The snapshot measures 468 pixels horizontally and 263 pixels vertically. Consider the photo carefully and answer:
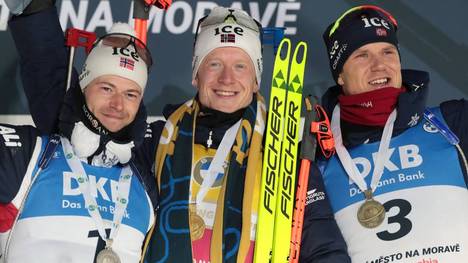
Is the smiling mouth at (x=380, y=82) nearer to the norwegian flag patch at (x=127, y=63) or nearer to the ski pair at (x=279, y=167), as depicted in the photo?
the ski pair at (x=279, y=167)

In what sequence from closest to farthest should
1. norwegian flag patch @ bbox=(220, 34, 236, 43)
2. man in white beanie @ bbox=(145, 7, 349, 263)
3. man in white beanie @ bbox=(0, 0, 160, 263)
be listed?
man in white beanie @ bbox=(0, 0, 160, 263)
man in white beanie @ bbox=(145, 7, 349, 263)
norwegian flag patch @ bbox=(220, 34, 236, 43)

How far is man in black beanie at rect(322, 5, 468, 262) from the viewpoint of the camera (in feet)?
11.0

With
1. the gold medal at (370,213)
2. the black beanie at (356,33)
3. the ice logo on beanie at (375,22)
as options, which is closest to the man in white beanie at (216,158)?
the gold medal at (370,213)

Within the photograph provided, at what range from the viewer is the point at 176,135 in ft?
11.7

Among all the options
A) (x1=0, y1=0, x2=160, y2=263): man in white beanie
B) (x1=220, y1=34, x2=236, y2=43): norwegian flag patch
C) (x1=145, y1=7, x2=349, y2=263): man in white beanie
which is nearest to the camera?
(x1=0, y1=0, x2=160, y2=263): man in white beanie

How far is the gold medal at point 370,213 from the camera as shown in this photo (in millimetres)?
3416

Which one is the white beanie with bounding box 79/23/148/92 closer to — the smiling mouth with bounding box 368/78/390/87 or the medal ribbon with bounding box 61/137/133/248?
the medal ribbon with bounding box 61/137/133/248

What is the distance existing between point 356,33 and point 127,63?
864 millimetres

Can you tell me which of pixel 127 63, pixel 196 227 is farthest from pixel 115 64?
pixel 196 227

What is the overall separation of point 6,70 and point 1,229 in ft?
4.69

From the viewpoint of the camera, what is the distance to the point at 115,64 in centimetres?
345

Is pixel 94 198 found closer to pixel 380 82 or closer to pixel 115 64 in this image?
pixel 115 64

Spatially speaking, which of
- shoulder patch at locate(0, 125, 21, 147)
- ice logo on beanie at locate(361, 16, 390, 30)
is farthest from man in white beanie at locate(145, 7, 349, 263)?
shoulder patch at locate(0, 125, 21, 147)

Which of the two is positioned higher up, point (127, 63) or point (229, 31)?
point (229, 31)
